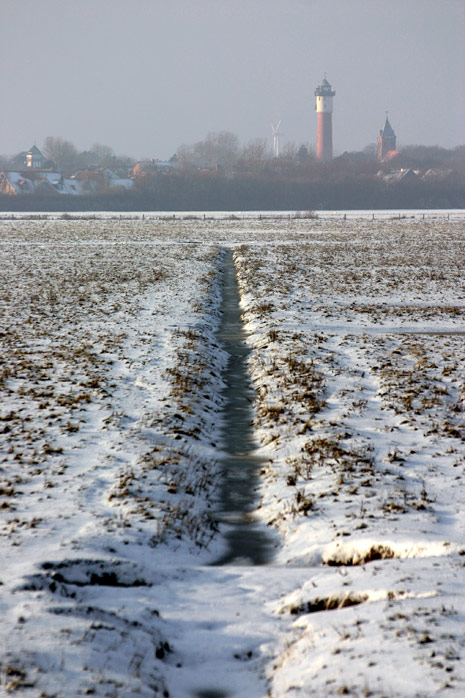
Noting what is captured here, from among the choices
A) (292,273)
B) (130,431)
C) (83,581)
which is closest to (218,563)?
(83,581)

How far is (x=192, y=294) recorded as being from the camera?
2720cm

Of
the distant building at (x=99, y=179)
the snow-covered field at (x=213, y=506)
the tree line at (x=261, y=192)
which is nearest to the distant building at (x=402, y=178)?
the tree line at (x=261, y=192)

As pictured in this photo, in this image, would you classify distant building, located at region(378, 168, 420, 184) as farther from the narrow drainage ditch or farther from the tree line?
the narrow drainage ditch

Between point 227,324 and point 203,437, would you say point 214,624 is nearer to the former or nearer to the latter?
point 203,437

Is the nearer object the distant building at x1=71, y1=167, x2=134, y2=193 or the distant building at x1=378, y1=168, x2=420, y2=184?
the distant building at x1=378, y1=168, x2=420, y2=184

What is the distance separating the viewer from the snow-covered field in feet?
19.2

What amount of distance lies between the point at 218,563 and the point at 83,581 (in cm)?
163

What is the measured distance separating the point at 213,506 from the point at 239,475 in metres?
1.12

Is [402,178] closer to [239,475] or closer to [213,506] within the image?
[239,475]

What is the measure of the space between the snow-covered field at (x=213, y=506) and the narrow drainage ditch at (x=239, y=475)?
20 centimetres

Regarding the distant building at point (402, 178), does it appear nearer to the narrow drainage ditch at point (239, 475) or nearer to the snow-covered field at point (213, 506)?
the snow-covered field at point (213, 506)

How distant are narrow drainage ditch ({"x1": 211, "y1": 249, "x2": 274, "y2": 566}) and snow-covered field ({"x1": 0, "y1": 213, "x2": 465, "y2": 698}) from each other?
197 millimetres

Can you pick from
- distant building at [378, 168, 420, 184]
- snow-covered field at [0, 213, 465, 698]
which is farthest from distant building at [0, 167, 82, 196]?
snow-covered field at [0, 213, 465, 698]

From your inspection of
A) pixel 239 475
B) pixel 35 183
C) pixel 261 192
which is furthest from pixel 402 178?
pixel 239 475
